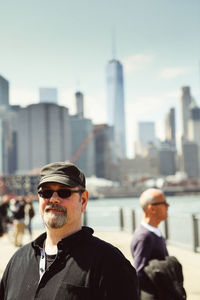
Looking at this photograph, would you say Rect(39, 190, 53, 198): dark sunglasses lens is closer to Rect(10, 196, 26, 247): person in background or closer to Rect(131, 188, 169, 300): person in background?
Rect(131, 188, 169, 300): person in background

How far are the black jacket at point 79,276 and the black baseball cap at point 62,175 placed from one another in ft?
0.93

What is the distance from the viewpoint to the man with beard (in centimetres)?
174

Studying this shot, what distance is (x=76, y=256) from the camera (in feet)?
5.99

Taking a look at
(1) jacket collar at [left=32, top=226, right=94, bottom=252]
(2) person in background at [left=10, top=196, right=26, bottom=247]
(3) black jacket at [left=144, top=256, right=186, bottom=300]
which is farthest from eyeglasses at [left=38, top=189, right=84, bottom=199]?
(2) person in background at [left=10, top=196, right=26, bottom=247]

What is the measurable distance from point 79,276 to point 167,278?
4.68 ft

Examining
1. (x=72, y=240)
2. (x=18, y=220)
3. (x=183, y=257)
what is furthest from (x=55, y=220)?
(x=18, y=220)

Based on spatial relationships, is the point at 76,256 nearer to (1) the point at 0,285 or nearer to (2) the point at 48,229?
(2) the point at 48,229

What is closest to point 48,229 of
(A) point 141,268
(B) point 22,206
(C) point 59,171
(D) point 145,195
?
(C) point 59,171

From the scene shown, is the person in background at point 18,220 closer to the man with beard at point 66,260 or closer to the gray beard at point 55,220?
the man with beard at point 66,260

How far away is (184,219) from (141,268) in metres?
8.18

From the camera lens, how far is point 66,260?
6.02 ft

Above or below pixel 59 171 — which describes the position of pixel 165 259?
below

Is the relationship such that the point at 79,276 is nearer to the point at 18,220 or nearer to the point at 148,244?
the point at 148,244

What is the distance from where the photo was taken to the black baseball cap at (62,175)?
1.96 metres
